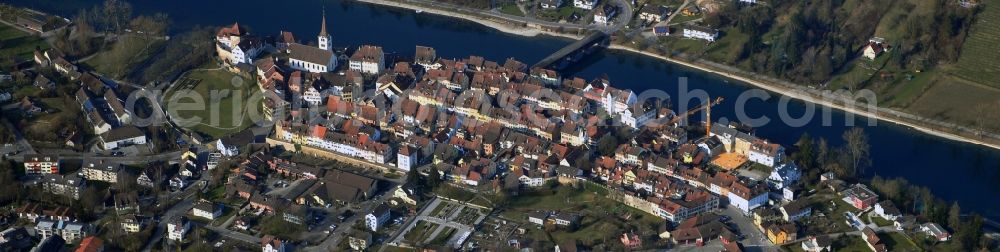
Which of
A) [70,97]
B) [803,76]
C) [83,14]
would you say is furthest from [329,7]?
[803,76]

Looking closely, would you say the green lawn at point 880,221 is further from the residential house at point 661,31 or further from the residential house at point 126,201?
the residential house at point 126,201

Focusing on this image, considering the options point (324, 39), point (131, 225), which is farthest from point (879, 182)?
point (324, 39)

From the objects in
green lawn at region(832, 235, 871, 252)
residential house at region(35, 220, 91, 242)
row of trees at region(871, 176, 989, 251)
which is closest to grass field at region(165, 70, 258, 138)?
residential house at region(35, 220, 91, 242)

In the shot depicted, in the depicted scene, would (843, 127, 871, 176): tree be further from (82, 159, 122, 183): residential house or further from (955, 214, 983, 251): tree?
(82, 159, 122, 183): residential house

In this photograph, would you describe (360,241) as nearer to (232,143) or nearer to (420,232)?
(420,232)

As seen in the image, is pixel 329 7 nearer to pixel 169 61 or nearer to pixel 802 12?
pixel 169 61

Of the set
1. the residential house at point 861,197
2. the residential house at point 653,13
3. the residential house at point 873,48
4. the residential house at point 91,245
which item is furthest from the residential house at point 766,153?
the residential house at point 91,245

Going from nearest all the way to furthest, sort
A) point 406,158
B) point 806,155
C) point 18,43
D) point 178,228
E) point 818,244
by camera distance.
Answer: point 818,244
point 178,228
point 806,155
point 406,158
point 18,43
